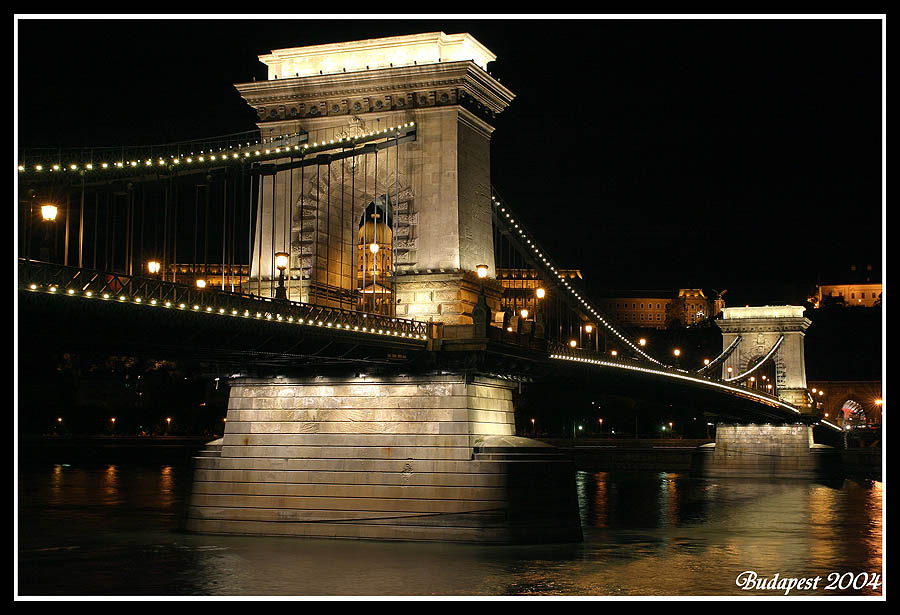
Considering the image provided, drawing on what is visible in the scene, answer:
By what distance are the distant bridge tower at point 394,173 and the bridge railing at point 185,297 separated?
213 inches

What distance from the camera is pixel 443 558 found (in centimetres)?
3188

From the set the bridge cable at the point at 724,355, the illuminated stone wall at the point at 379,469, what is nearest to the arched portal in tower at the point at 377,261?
the illuminated stone wall at the point at 379,469

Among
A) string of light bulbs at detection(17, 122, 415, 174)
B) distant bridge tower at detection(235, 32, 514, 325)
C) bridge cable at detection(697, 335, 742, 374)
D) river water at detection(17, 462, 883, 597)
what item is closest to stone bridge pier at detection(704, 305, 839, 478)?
bridge cable at detection(697, 335, 742, 374)

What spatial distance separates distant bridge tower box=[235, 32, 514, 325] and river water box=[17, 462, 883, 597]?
8.73 metres

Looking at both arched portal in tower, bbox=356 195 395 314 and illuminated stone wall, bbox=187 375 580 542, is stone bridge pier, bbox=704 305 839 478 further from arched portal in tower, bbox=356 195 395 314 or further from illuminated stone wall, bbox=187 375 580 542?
illuminated stone wall, bbox=187 375 580 542

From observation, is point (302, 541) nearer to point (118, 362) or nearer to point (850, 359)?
point (118, 362)

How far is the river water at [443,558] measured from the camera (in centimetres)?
2844

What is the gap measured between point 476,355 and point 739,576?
9.61 m

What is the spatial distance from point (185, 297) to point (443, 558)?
1026cm

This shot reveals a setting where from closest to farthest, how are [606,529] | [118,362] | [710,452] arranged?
[606,529], [118,362], [710,452]

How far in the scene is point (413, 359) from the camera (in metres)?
35.4

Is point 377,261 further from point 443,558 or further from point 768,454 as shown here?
point 768,454

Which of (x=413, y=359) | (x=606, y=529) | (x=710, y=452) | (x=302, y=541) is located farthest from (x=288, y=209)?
(x=710, y=452)

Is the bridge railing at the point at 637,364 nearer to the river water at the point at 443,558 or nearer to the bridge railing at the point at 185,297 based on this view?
the river water at the point at 443,558
